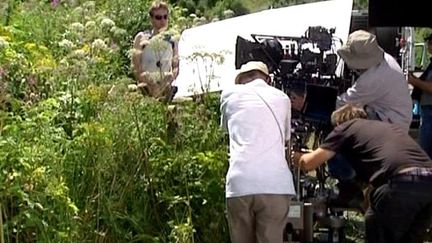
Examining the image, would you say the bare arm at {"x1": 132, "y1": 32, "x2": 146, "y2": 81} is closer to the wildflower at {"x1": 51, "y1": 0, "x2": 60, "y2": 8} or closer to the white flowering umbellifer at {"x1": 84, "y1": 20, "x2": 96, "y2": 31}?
the white flowering umbellifer at {"x1": 84, "y1": 20, "x2": 96, "y2": 31}

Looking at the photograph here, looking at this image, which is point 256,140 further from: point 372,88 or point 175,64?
point 175,64

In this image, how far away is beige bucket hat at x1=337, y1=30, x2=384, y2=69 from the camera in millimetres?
6156

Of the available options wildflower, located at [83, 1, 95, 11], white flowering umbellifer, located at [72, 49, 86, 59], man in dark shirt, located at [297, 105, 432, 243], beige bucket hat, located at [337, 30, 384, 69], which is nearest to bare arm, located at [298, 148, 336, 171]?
man in dark shirt, located at [297, 105, 432, 243]

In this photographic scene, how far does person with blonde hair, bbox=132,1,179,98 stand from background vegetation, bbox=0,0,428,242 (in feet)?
0.72

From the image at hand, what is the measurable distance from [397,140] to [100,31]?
248 centimetres

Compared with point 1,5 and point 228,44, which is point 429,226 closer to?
point 228,44

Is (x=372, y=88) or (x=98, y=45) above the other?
(x=98, y=45)

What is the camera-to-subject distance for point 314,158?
5641mm

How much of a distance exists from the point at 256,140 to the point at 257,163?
0.43 feet

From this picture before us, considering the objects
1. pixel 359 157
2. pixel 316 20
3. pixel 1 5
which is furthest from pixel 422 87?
pixel 1 5

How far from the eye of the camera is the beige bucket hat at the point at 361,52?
6156mm

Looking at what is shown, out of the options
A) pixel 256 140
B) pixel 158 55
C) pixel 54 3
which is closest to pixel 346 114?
pixel 256 140

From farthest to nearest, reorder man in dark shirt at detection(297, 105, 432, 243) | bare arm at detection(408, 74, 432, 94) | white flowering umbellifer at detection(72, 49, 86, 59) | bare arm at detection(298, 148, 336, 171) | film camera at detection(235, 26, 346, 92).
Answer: bare arm at detection(408, 74, 432, 94) < film camera at detection(235, 26, 346, 92) < white flowering umbellifer at detection(72, 49, 86, 59) < bare arm at detection(298, 148, 336, 171) < man in dark shirt at detection(297, 105, 432, 243)

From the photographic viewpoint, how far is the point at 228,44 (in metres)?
7.89
